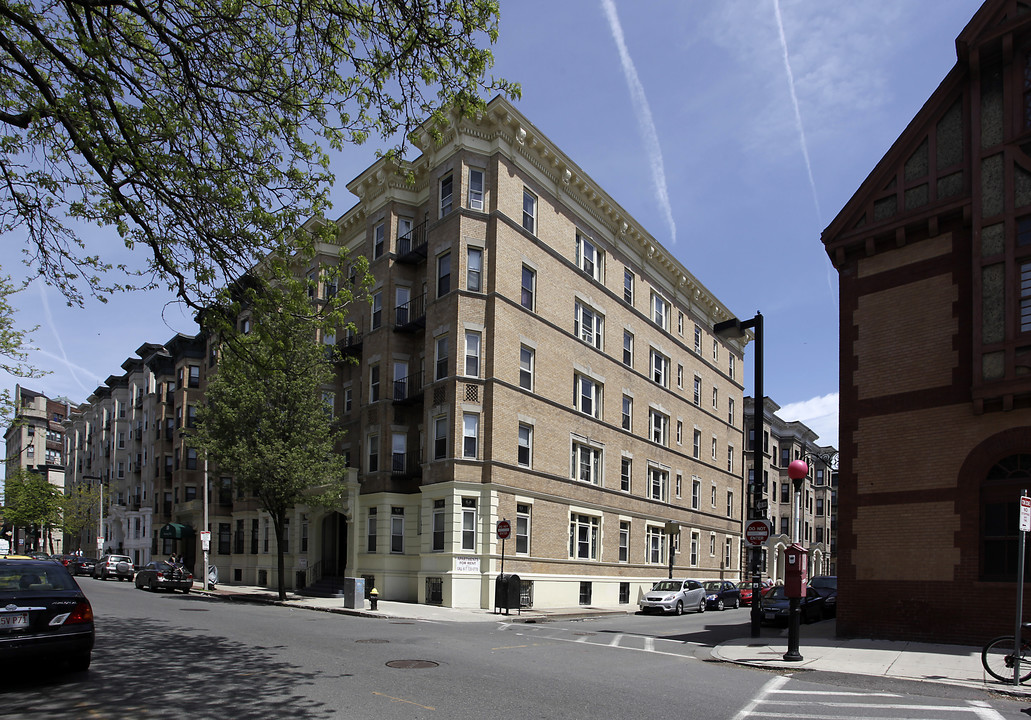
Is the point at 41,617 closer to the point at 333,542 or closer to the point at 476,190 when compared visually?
the point at 476,190

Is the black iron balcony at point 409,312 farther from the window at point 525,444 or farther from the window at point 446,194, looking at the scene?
the window at point 525,444

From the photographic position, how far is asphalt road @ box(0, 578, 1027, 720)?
27.7 ft

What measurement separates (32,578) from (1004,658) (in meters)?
14.3

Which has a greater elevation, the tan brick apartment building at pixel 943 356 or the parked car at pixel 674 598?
the tan brick apartment building at pixel 943 356

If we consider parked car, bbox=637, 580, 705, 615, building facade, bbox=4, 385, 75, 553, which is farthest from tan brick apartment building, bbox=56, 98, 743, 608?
building facade, bbox=4, 385, 75, 553

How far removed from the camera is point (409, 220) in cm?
3338

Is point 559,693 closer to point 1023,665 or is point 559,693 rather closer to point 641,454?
point 1023,665

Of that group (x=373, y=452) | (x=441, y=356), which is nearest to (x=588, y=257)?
(x=441, y=356)

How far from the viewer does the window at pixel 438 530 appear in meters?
28.2

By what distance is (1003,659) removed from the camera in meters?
12.1

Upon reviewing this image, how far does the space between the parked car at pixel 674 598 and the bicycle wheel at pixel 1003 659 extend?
16.9 meters

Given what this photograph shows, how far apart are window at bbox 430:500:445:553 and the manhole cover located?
1627 cm

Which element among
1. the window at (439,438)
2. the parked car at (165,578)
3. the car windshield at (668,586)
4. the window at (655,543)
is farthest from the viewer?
the window at (655,543)

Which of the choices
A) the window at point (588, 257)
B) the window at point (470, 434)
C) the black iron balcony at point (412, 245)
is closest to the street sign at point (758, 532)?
the window at point (470, 434)
